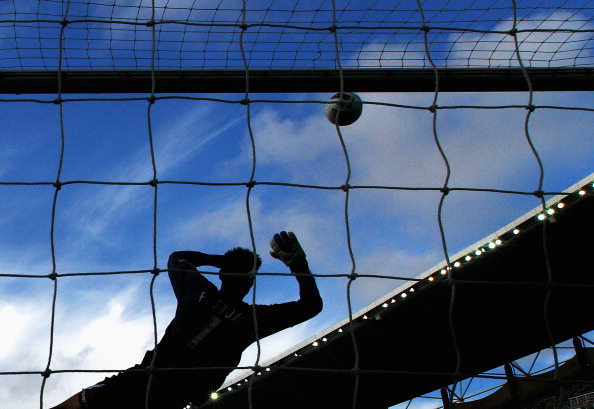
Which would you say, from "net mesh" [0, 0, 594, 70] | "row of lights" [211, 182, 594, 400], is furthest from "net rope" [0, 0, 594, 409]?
"row of lights" [211, 182, 594, 400]

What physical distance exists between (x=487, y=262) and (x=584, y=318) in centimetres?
Result: 353

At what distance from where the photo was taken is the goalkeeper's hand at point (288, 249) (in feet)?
9.59

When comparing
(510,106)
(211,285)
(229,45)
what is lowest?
(211,285)

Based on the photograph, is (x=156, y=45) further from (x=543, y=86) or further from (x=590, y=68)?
(x=590, y=68)

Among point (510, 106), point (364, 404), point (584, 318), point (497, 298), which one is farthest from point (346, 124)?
point (364, 404)

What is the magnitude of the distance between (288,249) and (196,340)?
0.57 metres

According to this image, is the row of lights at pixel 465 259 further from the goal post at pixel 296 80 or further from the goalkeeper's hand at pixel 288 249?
the goalkeeper's hand at pixel 288 249

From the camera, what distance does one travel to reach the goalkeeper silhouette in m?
2.87

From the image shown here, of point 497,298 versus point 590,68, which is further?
A: point 497,298

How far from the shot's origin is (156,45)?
3.14 meters

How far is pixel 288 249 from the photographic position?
2.94 m

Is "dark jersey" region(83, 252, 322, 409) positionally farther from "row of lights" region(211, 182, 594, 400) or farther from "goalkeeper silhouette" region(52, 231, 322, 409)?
"row of lights" region(211, 182, 594, 400)

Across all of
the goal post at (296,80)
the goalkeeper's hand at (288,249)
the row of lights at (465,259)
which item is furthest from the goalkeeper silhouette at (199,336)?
the row of lights at (465,259)

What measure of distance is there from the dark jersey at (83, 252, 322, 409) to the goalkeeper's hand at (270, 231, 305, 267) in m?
0.20
